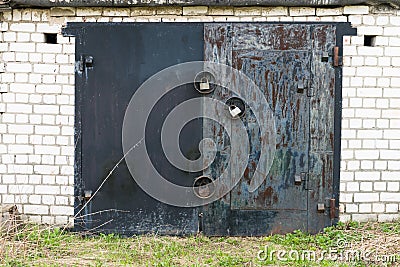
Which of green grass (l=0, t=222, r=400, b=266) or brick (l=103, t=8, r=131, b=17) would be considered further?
brick (l=103, t=8, r=131, b=17)

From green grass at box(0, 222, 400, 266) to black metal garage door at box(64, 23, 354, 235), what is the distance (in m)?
0.17

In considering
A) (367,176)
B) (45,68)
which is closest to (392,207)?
(367,176)

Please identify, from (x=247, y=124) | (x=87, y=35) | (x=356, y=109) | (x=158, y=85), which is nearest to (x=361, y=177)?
(x=356, y=109)

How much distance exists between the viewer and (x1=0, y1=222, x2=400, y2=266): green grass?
517cm

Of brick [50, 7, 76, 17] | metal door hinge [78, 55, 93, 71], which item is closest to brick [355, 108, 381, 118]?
metal door hinge [78, 55, 93, 71]

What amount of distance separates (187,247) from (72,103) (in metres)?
1.91

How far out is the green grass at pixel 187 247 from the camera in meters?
5.17

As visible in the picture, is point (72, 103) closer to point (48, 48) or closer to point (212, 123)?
point (48, 48)

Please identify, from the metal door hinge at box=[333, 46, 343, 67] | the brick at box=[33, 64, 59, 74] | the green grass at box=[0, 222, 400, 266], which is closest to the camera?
the green grass at box=[0, 222, 400, 266]

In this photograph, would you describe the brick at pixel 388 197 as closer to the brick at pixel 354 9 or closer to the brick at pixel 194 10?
the brick at pixel 354 9

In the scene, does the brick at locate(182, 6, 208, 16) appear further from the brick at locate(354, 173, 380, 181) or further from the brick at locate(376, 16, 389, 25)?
the brick at locate(354, 173, 380, 181)

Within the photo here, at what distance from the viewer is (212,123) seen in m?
5.94

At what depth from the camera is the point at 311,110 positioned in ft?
19.5

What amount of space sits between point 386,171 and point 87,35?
342 centimetres
